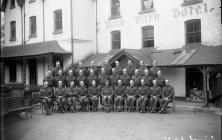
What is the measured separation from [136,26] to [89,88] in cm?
757

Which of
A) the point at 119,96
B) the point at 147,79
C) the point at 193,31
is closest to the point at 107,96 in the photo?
the point at 119,96

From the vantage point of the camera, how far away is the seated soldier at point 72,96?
14346 millimetres

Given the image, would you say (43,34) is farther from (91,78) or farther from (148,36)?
(91,78)

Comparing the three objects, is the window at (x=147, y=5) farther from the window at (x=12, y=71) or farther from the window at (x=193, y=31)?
the window at (x=12, y=71)

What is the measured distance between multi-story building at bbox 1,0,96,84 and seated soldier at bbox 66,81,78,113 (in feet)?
23.6

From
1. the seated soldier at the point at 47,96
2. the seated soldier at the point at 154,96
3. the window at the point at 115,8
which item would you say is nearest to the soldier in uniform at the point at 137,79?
the seated soldier at the point at 154,96

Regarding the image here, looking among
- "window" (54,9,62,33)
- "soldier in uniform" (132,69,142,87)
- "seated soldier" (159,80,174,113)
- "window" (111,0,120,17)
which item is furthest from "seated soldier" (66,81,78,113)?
"window" (54,9,62,33)

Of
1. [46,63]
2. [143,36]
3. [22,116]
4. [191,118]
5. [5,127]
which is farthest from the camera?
[46,63]

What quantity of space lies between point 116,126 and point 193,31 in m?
9.71

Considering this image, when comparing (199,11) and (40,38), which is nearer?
(199,11)

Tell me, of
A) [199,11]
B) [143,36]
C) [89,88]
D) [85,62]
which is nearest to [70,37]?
[85,62]

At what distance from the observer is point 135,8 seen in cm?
2045

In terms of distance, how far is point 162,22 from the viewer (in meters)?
18.9

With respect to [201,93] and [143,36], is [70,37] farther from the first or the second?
[201,93]
